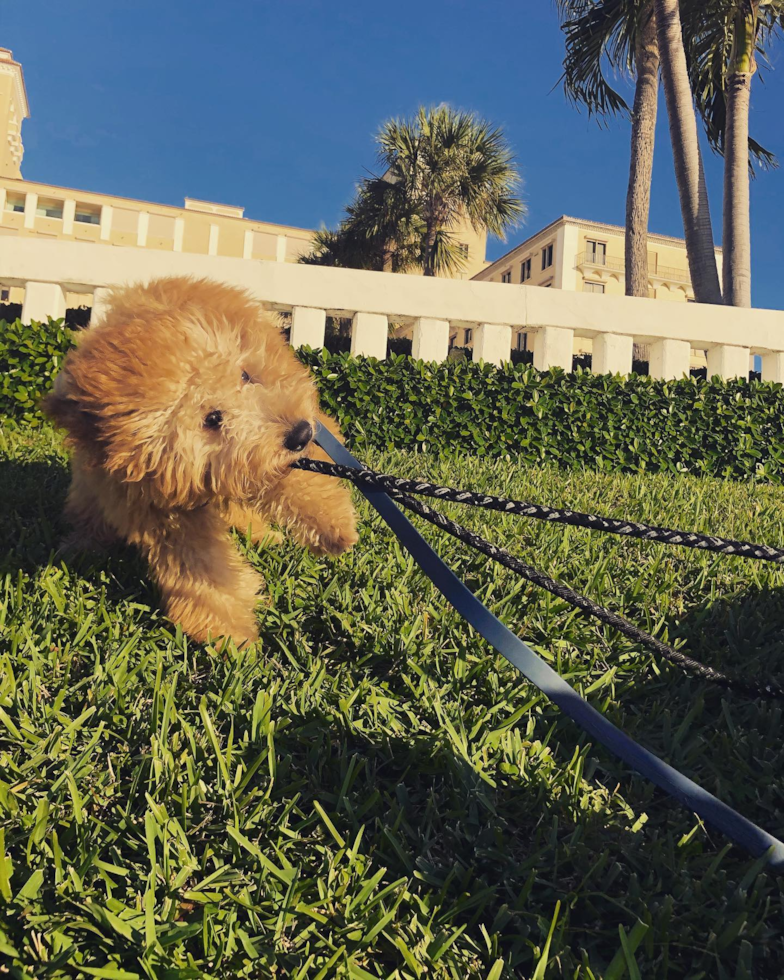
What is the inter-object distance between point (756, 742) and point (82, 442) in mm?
2342

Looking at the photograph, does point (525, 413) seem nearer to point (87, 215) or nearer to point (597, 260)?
point (597, 260)

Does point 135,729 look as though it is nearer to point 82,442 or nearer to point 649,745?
point 82,442

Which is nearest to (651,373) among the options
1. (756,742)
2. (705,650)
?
(705,650)

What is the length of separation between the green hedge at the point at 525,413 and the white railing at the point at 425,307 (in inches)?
63.0

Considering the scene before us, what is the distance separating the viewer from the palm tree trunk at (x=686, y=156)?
11609 millimetres

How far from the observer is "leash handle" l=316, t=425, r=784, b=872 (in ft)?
4.25

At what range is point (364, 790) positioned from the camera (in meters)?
1.69

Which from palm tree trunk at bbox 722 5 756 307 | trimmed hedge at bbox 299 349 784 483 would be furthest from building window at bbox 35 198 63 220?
trimmed hedge at bbox 299 349 784 483

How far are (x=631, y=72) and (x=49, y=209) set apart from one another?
67.2 meters

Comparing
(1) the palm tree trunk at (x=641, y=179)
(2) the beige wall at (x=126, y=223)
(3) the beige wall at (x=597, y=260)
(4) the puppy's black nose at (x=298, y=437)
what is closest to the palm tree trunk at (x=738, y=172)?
(1) the palm tree trunk at (x=641, y=179)

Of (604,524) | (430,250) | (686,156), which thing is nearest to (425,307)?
(686,156)

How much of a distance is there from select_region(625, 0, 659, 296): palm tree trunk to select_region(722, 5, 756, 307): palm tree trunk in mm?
1652

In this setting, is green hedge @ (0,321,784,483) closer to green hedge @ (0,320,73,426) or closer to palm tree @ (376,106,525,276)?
green hedge @ (0,320,73,426)

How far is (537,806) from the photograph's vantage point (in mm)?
1659
